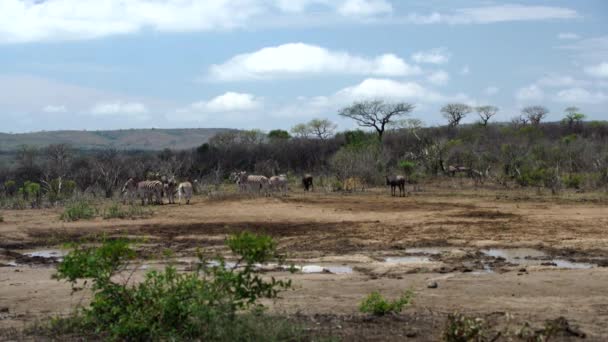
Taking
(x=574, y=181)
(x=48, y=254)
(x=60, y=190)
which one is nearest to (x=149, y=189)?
(x=60, y=190)

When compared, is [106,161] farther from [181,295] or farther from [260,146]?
[181,295]

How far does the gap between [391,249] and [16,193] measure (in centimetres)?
2139

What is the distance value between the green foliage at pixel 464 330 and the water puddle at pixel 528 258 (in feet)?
24.0

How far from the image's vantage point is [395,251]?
51.5 feet

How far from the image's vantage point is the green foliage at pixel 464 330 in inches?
259

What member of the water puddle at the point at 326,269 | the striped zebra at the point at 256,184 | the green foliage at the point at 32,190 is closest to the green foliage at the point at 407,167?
the striped zebra at the point at 256,184

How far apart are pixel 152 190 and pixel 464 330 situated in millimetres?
23501

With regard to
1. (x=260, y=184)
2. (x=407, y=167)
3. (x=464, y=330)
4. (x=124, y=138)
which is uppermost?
(x=124, y=138)

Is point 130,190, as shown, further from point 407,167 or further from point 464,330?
point 464,330

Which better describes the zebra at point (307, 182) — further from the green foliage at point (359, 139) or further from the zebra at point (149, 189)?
the green foliage at point (359, 139)

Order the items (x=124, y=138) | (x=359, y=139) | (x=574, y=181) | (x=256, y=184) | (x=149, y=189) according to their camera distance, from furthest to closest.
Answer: (x=124, y=138)
(x=359, y=139)
(x=256, y=184)
(x=574, y=181)
(x=149, y=189)

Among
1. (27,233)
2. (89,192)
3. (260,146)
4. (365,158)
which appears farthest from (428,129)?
(27,233)

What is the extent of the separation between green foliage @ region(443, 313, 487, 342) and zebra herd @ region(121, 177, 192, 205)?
22.7m

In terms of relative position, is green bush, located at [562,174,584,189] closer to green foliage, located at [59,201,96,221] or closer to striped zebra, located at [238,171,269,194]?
striped zebra, located at [238,171,269,194]
